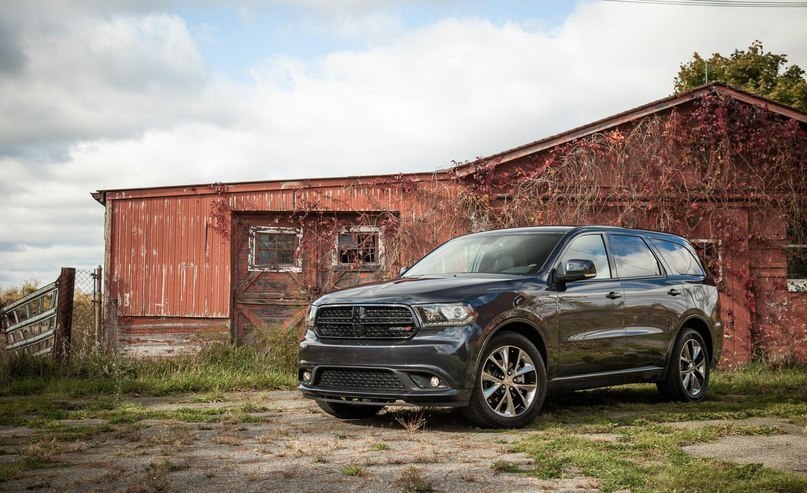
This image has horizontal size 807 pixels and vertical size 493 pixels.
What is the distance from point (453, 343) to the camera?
6891mm

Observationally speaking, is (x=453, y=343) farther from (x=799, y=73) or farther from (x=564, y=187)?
(x=799, y=73)

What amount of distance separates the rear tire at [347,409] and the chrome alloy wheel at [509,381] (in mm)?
1253

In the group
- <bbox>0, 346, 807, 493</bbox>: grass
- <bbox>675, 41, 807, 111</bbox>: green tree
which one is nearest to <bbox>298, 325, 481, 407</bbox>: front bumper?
<bbox>0, 346, 807, 493</bbox>: grass

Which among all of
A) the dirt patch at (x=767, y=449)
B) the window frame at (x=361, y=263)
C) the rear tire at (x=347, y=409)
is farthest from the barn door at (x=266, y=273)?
the dirt patch at (x=767, y=449)

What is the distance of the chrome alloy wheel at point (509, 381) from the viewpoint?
7.18m

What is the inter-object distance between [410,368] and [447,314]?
0.53 meters

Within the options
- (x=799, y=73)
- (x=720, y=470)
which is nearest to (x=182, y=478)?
(x=720, y=470)

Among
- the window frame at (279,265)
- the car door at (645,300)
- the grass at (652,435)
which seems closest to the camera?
the grass at (652,435)

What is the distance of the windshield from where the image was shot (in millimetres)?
8094

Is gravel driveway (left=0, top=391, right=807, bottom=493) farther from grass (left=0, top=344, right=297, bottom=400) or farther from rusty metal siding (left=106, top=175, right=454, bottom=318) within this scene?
rusty metal siding (left=106, top=175, right=454, bottom=318)

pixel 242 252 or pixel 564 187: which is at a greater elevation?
pixel 564 187

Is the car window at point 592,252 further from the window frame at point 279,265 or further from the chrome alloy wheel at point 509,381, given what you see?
the window frame at point 279,265

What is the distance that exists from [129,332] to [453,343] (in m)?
9.36

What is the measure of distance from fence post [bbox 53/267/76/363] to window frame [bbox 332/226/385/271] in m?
4.30
